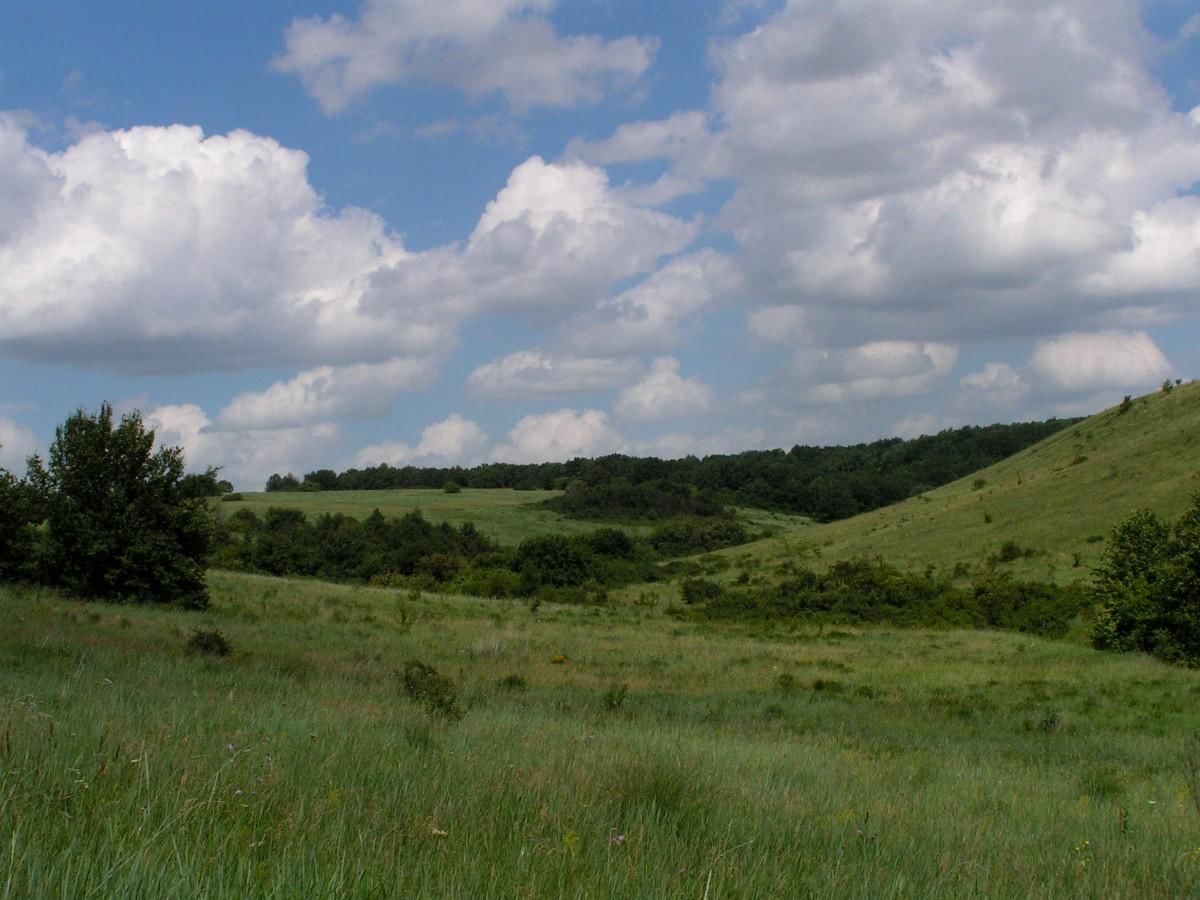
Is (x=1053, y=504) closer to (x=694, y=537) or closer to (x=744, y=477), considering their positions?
(x=694, y=537)

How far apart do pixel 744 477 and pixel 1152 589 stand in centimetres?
11988

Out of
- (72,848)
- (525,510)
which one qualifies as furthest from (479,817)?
(525,510)

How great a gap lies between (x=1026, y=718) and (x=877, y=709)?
9.27 ft

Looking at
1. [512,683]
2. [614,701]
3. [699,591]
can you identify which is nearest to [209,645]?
[512,683]

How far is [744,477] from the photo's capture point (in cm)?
15150

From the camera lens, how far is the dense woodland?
125500mm

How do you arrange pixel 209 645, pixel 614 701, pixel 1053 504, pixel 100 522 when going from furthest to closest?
1. pixel 1053 504
2. pixel 100 522
3. pixel 209 645
4. pixel 614 701

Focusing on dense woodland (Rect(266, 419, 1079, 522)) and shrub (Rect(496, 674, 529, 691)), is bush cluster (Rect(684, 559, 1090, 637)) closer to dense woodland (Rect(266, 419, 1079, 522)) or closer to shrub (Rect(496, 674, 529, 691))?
shrub (Rect(496, 674, 529, 691))

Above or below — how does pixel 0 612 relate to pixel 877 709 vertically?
above

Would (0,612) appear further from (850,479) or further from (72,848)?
(850,479)

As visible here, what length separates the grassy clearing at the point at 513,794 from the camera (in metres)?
3.75

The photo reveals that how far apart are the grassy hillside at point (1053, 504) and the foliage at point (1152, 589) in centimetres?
1275

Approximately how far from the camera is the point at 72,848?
341cm

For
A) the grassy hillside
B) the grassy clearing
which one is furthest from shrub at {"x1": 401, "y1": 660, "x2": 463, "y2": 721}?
the grassy hillside
